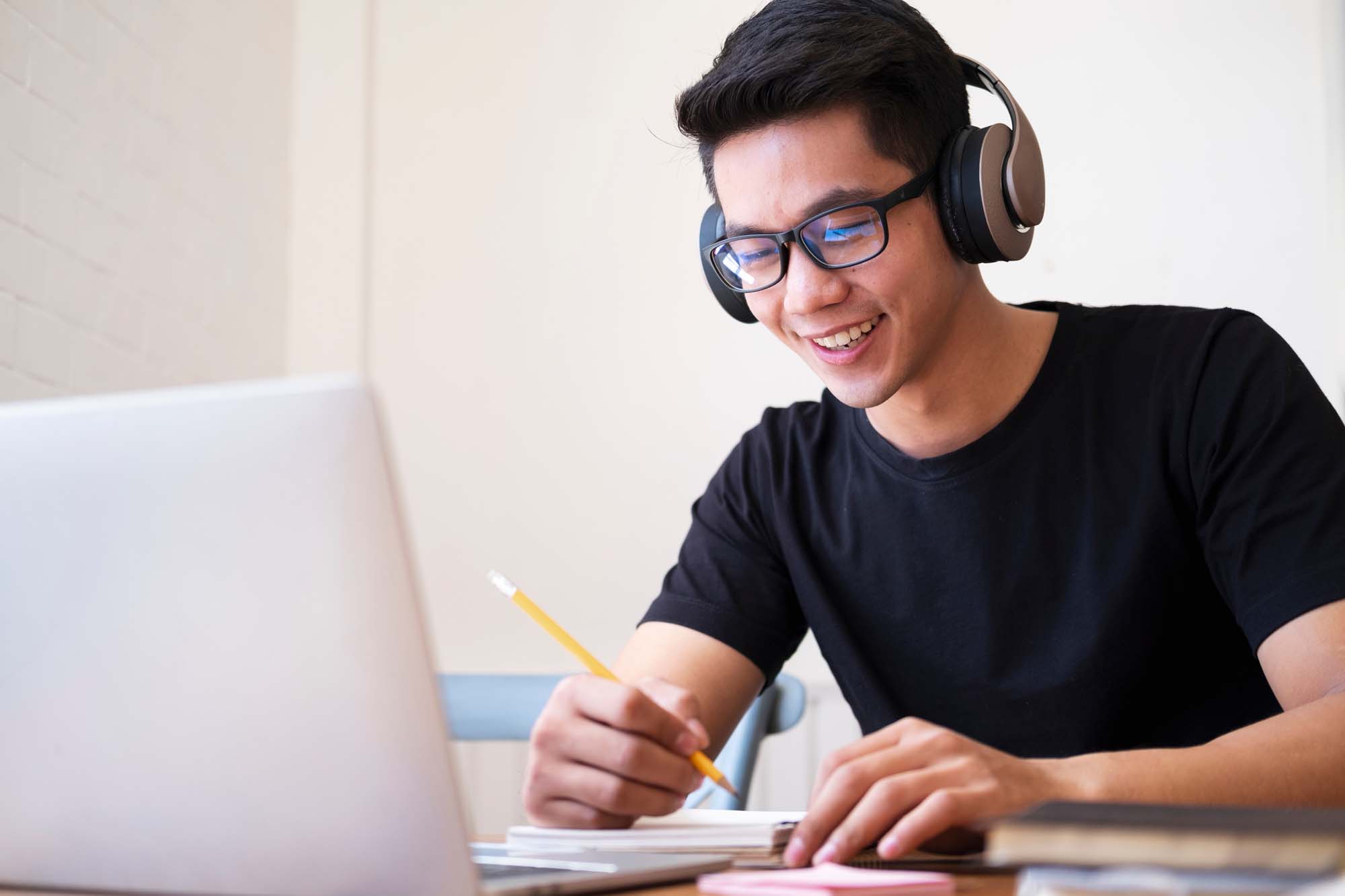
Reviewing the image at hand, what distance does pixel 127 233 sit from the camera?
2.51 metres

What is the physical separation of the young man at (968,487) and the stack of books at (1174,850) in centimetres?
64

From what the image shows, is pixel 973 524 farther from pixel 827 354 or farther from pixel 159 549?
pixel 159 549

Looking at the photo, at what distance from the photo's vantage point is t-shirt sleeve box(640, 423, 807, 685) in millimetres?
1473

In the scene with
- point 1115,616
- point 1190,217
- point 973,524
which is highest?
point 1190,217

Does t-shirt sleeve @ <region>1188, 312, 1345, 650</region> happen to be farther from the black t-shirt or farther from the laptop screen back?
the laptop screen back

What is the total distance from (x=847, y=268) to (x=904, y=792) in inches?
27.3

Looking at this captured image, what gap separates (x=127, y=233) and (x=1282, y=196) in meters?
2.28

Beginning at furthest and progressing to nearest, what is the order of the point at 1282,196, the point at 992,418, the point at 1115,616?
1. the point at 1282,196
2. the point at 992,418
3. the point at 1115,616

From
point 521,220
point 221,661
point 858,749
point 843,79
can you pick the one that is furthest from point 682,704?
point 521,220

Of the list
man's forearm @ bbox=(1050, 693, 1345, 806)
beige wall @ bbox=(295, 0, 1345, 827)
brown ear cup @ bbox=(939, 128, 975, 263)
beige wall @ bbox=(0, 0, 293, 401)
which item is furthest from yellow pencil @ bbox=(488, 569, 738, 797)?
beige wall @ bbox=(295, 0, 1345, 827)

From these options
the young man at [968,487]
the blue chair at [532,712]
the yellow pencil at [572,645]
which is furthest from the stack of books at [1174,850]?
the blue chair at [532,712]

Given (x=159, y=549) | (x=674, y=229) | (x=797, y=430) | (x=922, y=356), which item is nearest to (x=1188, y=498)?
(x=922, y=356)

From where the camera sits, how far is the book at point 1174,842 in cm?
44

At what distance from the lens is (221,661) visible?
1.98 ft
